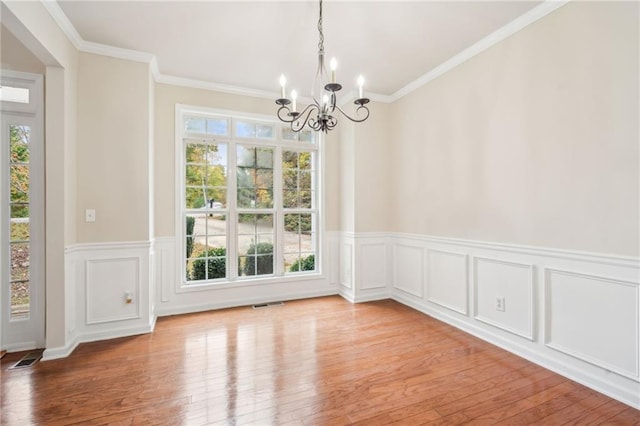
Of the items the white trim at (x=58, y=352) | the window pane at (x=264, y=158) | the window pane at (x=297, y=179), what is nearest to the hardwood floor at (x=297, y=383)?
the white trim at (x=58, y=352)

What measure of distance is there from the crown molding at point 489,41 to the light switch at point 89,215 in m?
3.80

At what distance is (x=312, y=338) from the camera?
2.96 meters

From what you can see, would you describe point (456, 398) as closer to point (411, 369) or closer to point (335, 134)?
point (411, 369)

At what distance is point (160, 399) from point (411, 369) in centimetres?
181

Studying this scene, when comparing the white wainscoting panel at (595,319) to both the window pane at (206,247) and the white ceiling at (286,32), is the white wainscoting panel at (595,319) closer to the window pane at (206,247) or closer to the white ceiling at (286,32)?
the white ceiling at (286,32)

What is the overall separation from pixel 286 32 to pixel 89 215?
2514mm

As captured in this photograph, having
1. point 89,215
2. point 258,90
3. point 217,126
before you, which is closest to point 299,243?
point 217,126

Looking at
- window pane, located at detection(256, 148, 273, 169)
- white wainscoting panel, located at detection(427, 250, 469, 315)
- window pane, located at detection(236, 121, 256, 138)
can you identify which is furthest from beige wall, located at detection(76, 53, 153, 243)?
white wainscoting panel, located at detection(427, 250, 469, 315)

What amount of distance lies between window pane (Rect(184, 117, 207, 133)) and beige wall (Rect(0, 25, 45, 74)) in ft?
4.52

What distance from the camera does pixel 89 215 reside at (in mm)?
2887

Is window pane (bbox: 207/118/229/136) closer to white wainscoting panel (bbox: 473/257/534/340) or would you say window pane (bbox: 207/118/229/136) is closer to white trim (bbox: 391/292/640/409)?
white wainscoting panel (bbox: 473/257/534/340)

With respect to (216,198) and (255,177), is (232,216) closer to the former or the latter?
(216,198)

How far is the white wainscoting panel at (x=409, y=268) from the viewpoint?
3763 mm

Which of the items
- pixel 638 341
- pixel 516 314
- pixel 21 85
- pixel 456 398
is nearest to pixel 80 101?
pixel 21 85
